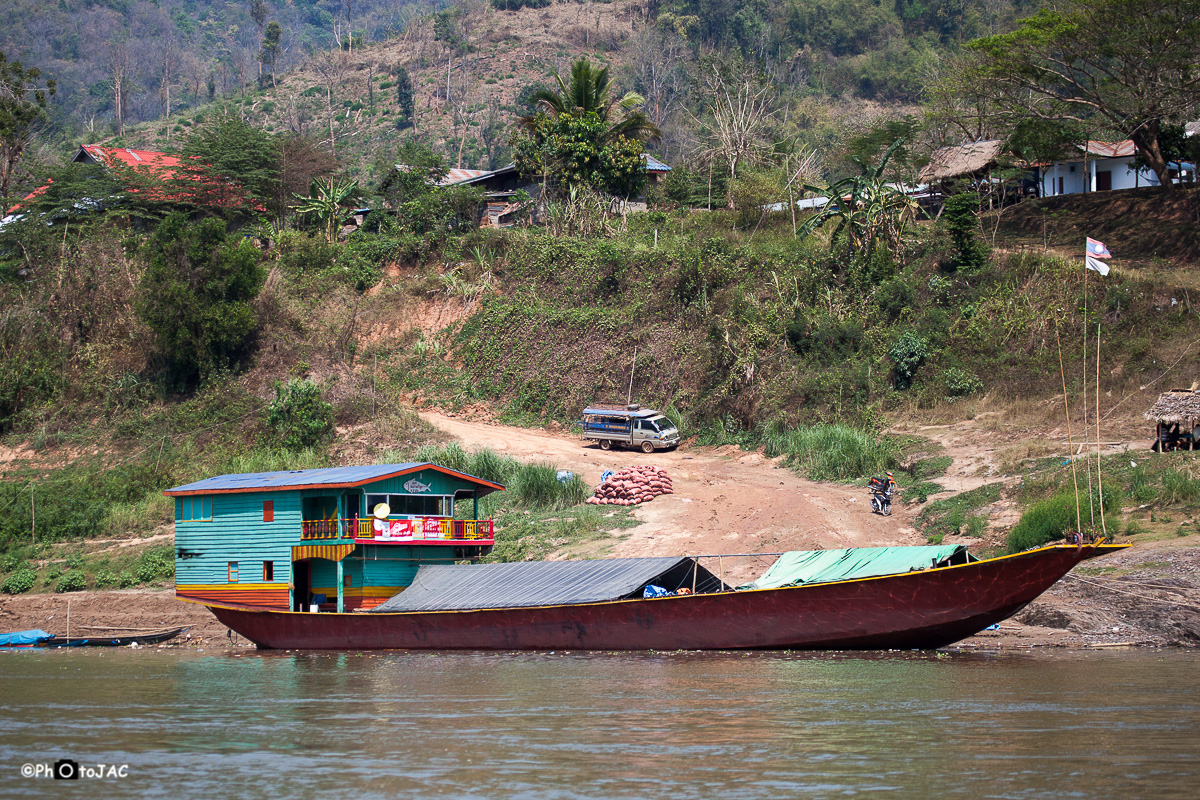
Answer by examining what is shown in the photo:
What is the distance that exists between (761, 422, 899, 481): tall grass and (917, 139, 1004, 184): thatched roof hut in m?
20.4

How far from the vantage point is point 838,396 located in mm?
39969

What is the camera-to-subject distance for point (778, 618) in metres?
21.3

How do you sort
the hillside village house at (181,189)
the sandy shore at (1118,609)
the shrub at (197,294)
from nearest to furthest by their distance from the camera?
the sandy shore at (1118,609), the shrub at (197,294), the hillside village house at (181,189)

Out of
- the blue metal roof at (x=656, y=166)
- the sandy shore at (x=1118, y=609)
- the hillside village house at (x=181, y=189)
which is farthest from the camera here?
the blue metal roof at (x=656, y=166)

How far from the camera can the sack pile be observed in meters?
33.5

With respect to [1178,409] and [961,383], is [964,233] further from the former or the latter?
[1178,409]

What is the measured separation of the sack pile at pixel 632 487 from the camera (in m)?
A: 33.5

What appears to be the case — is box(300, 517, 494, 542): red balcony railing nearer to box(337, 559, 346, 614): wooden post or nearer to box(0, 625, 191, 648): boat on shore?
box(337, 559, 346, 614): wooden post

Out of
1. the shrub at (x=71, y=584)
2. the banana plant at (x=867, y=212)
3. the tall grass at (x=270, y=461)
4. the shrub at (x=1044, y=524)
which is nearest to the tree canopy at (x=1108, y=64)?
the banana plant at (x=867, y=212)

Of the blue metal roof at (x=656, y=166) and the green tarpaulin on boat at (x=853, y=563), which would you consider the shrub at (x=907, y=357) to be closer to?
the green tarpaulin on boat at (x=853, y=563)

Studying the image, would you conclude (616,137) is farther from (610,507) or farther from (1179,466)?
(1179,466)

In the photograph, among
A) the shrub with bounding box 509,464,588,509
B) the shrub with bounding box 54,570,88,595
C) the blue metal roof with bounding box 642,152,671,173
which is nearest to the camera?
the shrub with bounding box 54,570,88,595

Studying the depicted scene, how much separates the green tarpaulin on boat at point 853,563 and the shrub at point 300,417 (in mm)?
24904

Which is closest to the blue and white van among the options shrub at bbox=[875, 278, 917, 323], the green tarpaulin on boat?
shrub at bbox=[875, 278, 917, 323]
